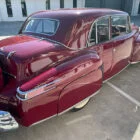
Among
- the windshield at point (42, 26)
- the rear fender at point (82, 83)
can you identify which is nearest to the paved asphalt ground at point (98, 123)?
the rear fender at point (82, 83)

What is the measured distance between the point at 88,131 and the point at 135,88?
1.70 m

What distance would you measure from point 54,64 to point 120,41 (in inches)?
72.5

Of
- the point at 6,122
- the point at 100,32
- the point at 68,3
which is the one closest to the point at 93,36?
the point at 100,32

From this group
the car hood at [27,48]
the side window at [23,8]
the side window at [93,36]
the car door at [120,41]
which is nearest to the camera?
the car hood at [27,48]

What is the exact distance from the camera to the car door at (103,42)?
9.93ft

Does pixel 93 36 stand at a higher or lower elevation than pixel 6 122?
higher

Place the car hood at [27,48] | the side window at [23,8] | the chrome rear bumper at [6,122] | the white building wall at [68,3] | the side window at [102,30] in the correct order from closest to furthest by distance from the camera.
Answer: the chrome rear bumper at [6,122], the car hood at [27,48], the side window at [102,30], the side window at [23,8], the white building wall at [68,3]

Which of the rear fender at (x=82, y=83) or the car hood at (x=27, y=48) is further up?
the car hood at (x=27, y=48)

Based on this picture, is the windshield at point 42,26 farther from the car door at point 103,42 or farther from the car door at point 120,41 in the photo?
the car door at point 120,41

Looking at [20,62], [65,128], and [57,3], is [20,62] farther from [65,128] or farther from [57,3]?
[57,3]

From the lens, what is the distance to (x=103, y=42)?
10.6ft

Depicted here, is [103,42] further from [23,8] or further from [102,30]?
[23,8]

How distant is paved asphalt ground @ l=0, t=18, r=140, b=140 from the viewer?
2502mm

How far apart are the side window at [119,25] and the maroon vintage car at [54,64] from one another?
7 centimetres
